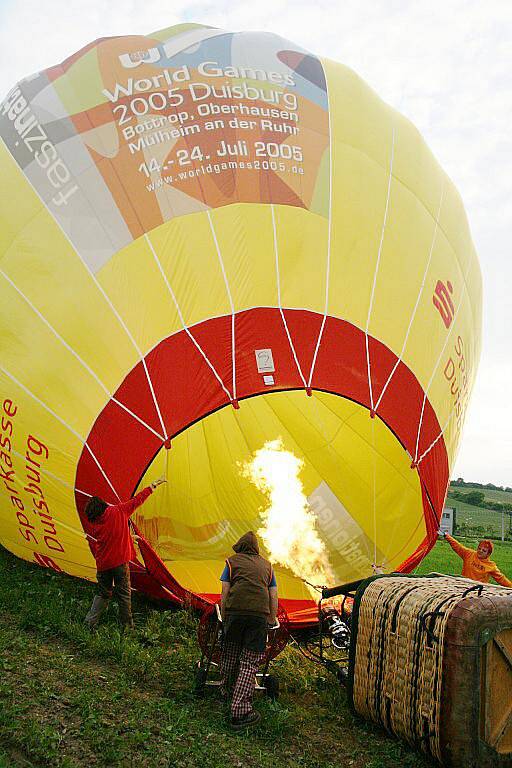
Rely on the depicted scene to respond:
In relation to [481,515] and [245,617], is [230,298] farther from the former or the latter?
[481,515]

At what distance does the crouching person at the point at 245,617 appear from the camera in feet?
12.6

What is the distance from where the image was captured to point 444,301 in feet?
18.7

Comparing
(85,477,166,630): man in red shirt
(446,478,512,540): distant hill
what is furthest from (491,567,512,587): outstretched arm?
(446,478,512,540): distant hill

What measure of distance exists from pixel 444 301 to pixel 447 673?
10.6 feet

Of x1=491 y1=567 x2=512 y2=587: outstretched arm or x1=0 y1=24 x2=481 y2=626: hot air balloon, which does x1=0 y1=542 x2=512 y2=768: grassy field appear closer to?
x1=0 y1=24 x2=481 y2=626: hot air balloon

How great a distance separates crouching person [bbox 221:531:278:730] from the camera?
3.84 metres

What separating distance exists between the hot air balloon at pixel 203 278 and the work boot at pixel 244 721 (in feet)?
4.24

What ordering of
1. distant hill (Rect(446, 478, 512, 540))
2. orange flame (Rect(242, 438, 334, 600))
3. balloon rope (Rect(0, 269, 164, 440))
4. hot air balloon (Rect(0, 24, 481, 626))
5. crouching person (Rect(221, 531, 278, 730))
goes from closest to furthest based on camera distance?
crouching person (Rect(221, 531, 278, 730)), balloon rope (Rect(0, 269, 164, 440)), hot air balloon (Rect(0, 24, 481, 626)), orange flame (Rect(242, 438, 334, 600)), distant hill (Rect(446, 478, 512, 540))

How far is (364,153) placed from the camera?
18.4 ft

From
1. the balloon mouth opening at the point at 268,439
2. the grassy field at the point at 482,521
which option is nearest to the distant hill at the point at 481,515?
the grassy field at the point at 482,521

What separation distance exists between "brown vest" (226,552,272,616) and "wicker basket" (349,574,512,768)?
65cm

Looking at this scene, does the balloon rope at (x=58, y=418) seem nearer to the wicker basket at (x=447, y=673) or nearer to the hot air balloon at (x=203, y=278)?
the hot air balloon at (x=203, y=278)

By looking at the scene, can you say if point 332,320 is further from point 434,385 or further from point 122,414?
point 122,414

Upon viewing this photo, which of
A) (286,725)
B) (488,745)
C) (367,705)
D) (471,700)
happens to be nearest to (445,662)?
(471,700)
